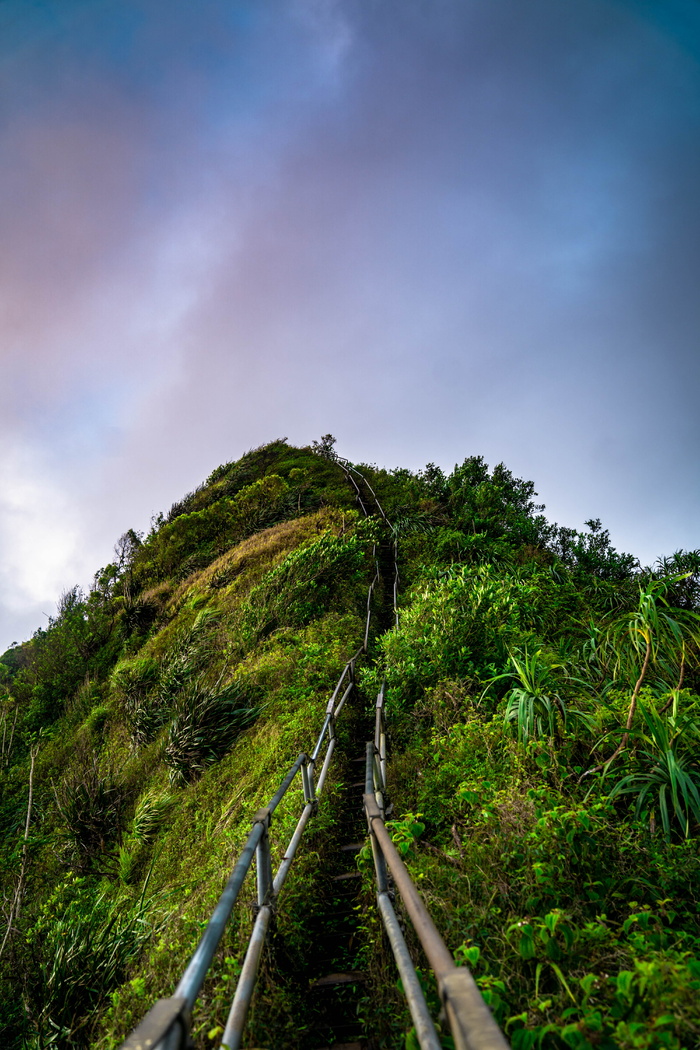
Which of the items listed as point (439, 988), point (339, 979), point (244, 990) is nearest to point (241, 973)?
point (244, 990)

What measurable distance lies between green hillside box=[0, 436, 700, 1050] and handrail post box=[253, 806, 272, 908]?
0.42m

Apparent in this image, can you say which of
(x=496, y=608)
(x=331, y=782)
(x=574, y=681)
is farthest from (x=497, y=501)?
(x=331, y=782)

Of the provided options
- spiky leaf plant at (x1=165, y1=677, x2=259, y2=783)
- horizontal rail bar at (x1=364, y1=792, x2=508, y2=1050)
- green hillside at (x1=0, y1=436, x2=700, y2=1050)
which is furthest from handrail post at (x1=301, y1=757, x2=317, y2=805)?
spiky leaf plant at (x1=165, y1=677, x2=259, y2=783)

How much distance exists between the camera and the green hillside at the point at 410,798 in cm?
253

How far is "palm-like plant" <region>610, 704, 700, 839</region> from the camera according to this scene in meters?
3.63

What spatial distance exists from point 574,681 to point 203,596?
12.3 m

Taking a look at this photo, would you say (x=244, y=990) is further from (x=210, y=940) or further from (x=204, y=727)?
(x=204, y=727)

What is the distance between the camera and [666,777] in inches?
152

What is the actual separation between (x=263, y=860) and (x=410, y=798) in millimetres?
2433

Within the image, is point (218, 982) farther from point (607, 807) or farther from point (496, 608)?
point (496, 608)

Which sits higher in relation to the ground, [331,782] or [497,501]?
[497,501]

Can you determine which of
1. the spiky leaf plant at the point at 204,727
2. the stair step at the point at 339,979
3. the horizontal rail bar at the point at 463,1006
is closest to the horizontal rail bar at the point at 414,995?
the horizontal rail bar at the point at 463,1006

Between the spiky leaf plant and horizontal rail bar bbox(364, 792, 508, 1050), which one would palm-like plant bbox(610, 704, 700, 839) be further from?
the spiky leaf plant

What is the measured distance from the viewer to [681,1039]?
5.73 feet
